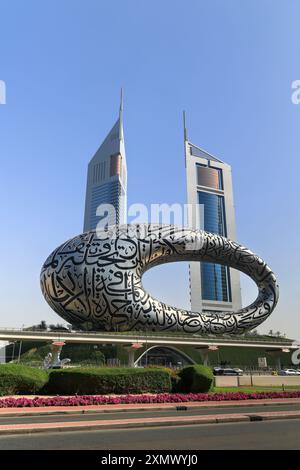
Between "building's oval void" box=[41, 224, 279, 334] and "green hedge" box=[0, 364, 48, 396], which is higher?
"building's oval void" box=[41, 224, 279, 334]

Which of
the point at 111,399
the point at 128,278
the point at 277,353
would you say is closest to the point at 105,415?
the point at 111,399

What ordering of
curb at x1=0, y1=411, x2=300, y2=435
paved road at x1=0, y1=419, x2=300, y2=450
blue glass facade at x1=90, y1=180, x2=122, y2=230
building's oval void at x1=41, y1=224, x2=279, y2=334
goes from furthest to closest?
1. blue glass facade at x1=90, y1=180, x2=122, y2=230
2. building's oval void at x1=41, y1=224, x2=279, y2=334
3. curb at x1=0, y1=411, x2=300, y2=435
4. paved road at x1=0, y1=419, x2=300, y2=450

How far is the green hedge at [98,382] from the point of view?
62.8 ft

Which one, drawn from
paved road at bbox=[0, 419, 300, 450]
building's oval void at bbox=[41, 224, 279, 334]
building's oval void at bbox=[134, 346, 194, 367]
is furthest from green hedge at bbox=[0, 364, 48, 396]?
→ building's oval void at bbox=[134, 346, 194, 367]

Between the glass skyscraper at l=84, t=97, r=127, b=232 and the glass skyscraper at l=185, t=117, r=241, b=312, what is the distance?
2767 centimetres

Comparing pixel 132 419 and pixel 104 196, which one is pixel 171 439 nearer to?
pixel 132 419

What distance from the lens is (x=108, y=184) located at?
527ft

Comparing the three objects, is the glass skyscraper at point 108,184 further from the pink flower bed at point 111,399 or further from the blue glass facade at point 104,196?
the pink flower bed at point 111,399

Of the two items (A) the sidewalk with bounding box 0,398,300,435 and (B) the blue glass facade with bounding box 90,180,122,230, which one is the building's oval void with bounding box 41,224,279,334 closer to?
(A) the sidewalk with bounding box 0,398,300,435

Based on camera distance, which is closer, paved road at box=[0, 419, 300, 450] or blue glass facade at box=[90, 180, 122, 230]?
paved road at box=[0, 419, 300, 450]

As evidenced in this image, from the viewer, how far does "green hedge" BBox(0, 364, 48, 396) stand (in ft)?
60.2

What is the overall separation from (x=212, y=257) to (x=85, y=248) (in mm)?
19583

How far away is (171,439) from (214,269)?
434ft
